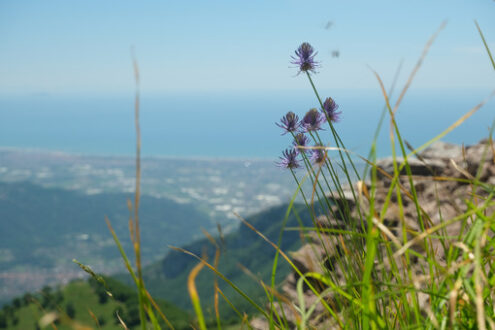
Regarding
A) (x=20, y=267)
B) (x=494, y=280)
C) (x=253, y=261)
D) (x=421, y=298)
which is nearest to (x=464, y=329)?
(x=494, y=280)

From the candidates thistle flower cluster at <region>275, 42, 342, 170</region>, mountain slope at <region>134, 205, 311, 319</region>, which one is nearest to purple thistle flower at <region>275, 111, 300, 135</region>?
thistle flower cluster at <region>275, 42, 342, 170</region>

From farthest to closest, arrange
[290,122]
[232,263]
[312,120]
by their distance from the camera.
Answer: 1. [232,263]
2. [290,122]
3. [312,120]

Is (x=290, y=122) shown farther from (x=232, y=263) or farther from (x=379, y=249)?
(x=232, y=263)

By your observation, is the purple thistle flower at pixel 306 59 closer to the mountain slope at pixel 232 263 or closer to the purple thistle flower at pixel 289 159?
the purple thistle flower at pixel 289 159

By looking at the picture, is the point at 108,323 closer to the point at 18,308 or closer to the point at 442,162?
the point at 18,308

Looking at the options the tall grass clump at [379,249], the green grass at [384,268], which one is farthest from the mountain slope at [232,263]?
the green grass at [384,268]

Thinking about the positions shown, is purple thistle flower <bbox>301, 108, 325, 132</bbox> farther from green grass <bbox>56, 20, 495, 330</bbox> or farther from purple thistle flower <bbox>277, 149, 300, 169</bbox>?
purple thistle flower <bbox>277, 149, 300, 169</bbox>

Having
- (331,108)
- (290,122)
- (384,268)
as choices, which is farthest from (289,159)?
(384,268)
